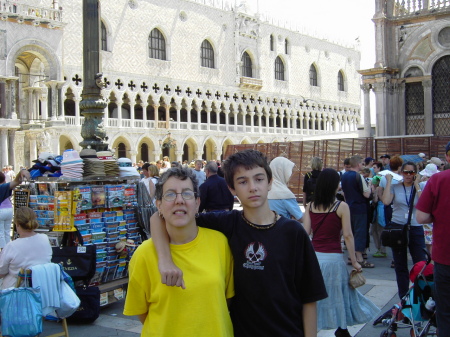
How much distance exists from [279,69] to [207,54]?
9616 millimetres

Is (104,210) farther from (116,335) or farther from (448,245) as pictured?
(448,245)

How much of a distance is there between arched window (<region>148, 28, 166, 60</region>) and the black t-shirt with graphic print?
36127mm

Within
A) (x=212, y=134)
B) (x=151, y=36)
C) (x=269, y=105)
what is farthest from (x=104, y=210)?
(x=269, y=105)

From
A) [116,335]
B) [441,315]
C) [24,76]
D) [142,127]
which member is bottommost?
[116,335]

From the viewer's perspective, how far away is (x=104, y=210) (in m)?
5.89

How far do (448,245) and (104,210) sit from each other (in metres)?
3.87

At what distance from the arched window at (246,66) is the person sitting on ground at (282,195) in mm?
A: 39791

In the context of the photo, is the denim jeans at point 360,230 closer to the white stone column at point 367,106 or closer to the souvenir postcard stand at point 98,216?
the souvenir postcard stand at point 98,216

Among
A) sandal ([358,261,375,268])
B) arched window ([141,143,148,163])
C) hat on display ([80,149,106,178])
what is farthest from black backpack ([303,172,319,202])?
arched window ([141,143,148,163])

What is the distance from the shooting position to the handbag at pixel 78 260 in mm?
5160

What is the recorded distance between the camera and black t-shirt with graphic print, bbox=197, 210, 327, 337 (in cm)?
210

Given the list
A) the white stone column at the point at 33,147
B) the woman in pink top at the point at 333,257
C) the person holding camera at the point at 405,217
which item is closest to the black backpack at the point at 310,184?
Answer: the person holding camera at the point at 405,217

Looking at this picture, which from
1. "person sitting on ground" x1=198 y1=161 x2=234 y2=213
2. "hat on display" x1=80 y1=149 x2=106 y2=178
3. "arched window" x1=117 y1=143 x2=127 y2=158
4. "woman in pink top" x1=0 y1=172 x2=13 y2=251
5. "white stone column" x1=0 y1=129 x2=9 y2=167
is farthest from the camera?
"arched window" x1=117 y1=143 x2=127 y2=158

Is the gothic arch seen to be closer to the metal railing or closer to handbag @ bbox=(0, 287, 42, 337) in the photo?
the metal railing
